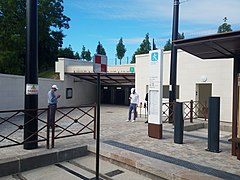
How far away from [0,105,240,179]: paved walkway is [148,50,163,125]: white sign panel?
688mm

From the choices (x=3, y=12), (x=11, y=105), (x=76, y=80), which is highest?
(x=3, y=12)

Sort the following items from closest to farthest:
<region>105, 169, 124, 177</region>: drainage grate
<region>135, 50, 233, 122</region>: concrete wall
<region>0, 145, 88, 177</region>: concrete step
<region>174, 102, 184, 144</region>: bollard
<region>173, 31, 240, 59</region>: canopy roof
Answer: <region>173, 31, 240, 59</region>: canopy roof < <region>0, 145, 88, 177</region>: concrete step < <region>105, 169, 124, 177</region>: drainage grate < <region>174, 102, 184, 144</region>: bollard < <region>135, 50, 233, 122</region>: concrete wall

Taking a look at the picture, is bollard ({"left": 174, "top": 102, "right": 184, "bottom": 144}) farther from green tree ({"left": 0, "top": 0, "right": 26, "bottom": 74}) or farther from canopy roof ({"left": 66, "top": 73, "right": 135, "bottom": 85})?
green tree ({"left": 0, "top": 0, "right": 26, "bottom": 74})

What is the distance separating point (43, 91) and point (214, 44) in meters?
12.6

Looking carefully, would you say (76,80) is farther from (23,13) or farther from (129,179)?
(129,179)

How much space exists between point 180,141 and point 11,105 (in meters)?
9.40

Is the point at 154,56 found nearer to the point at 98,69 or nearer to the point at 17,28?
the point at 98,69

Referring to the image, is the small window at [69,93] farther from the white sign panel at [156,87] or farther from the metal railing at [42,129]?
the white sign panel at [156,87]

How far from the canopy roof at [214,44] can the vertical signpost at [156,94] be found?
4.23 feet

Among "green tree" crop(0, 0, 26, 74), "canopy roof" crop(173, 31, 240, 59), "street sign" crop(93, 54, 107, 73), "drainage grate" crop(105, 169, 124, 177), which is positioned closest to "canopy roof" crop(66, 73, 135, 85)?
"green tree" crop(0, 0, 26, 74)

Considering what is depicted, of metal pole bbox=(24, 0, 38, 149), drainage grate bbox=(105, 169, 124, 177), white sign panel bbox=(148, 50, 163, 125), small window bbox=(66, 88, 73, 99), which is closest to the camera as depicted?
drainage grate bbox=(105, 169, 124, 177)

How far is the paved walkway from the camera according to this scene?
3920mm

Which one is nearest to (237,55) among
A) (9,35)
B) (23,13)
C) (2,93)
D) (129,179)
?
(129,179)

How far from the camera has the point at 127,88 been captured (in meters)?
21.9
